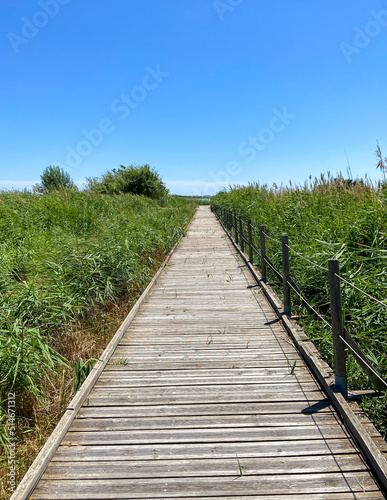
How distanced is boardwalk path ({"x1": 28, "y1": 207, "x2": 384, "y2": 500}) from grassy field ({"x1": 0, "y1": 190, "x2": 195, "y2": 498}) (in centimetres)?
42

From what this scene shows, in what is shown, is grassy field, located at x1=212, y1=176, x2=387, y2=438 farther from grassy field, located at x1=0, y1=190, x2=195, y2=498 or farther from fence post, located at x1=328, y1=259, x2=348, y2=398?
grassy field, located at x1=0, y1=190, x2=195, y2=498

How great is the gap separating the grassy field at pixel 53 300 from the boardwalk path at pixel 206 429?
0.42 metres

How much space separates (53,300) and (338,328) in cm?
342

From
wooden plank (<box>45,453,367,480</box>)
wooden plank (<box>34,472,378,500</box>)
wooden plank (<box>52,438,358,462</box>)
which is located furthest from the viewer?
wooden plank (<box>52,438,358,462</box>)

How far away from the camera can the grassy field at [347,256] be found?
3523mm

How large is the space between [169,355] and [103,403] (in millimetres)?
1032

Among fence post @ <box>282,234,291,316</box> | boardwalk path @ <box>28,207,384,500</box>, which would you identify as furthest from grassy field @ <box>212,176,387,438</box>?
boardwalk path @ <box>28,207,384,500</box>

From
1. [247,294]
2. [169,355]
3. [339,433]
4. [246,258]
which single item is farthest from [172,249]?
[339,433]

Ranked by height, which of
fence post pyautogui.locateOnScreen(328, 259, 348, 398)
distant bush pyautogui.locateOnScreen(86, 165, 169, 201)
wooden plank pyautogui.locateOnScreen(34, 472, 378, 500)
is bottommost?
wooden plank pyautogui.locateOnScreen(34, 472, 378, 500)

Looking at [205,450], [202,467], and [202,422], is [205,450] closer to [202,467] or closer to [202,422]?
[202,467]

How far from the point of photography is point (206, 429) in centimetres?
256

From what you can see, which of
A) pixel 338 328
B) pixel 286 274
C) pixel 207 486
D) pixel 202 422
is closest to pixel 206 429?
pixel 202 422

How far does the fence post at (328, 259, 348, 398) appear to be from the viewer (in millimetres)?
2838

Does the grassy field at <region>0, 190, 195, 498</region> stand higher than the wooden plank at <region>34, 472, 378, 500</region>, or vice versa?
the grassy field at <region>0, 190, 195, 498</region>
